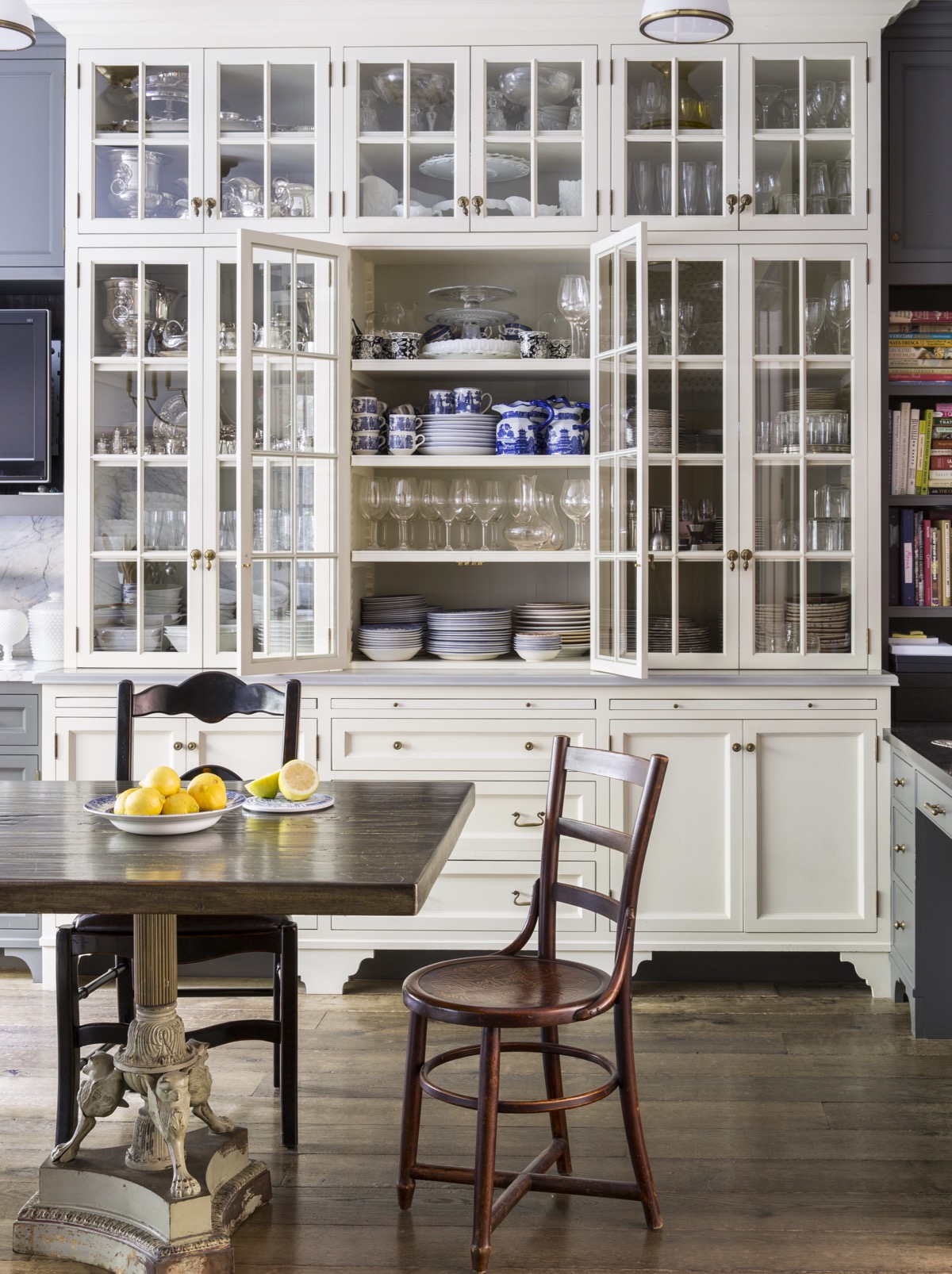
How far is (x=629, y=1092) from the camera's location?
2188mm

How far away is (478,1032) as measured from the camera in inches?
129

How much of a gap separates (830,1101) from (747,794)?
3.13 ft

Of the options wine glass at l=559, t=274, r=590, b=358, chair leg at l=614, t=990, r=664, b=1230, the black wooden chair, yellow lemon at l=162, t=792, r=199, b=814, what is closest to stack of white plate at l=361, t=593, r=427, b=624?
wine glass at l=559, t=274, r=590, b=358

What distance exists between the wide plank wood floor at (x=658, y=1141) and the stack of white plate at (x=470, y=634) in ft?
3.44

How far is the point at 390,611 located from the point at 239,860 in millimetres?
2060

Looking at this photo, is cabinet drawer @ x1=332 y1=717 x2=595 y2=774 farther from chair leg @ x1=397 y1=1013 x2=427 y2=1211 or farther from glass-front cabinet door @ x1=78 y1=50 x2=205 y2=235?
glass-front cabinet door @ x1=78 y1=50 x2=205 y2=235

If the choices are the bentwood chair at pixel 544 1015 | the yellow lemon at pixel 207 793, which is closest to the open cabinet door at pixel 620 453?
the bentwood chair at pixel 544 1015

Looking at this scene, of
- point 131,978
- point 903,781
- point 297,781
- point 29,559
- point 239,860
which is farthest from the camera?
point 29,559

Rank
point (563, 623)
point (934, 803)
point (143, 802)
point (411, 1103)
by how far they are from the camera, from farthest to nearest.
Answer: point (563, 623) < point (934, 803) < point (411, 1103) < point (143, 802)

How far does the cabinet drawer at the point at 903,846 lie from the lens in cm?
335

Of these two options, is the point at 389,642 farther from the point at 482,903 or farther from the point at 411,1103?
the point at 411,1103

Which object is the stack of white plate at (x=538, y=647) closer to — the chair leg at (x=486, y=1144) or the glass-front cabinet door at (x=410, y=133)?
the glass-front cabinet door at (x=410, y=133)

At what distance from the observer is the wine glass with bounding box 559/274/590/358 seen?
3809mm

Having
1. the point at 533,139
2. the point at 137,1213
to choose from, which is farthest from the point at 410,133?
the point at 137,1213
